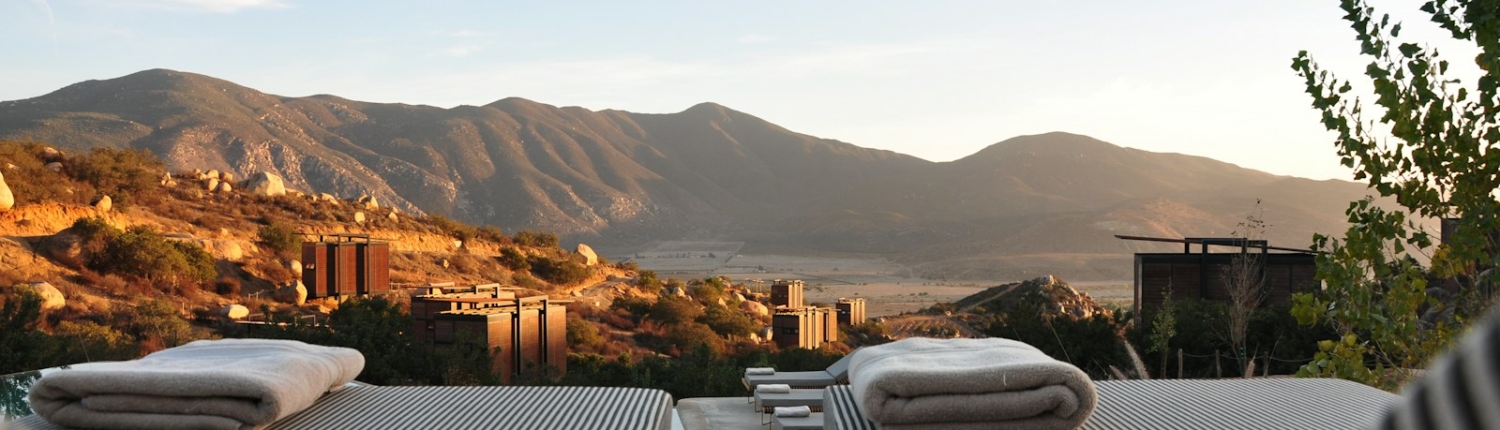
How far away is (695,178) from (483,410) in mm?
107295

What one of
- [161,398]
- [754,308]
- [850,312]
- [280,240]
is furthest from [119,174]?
[161,398]

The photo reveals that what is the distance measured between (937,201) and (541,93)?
4960 cm

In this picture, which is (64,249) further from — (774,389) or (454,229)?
(774,389)

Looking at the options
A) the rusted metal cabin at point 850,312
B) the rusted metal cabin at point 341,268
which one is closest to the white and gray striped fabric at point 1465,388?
the rusted metal cabin at point 341,268

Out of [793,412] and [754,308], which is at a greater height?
[793,412]

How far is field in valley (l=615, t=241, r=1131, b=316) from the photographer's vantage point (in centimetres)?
4760

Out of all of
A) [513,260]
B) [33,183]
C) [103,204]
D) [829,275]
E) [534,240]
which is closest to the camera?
[33,183]

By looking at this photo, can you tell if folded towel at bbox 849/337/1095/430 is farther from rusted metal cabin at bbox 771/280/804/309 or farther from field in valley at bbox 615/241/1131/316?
field in valley at bbox 615/241/1131/316

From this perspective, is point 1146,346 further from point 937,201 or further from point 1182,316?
point 937,201


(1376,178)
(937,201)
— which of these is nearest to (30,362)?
(1376,178)

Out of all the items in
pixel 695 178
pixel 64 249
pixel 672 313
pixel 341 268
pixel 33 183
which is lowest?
pixel 672 313

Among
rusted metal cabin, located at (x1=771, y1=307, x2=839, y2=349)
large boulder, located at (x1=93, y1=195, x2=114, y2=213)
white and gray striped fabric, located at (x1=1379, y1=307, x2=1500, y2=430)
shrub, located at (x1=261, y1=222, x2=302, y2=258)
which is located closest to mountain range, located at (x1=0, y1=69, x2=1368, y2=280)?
large boulder, located at (x1=93, y1=195, x2=114, y2=213)

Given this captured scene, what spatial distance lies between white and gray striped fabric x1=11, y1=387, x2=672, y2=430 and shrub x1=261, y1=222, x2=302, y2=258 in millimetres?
22460

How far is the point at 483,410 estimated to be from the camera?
3.78 metres
